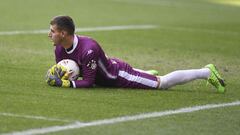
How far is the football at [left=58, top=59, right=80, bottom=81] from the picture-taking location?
11.8 m

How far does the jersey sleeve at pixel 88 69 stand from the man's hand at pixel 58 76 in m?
0.12

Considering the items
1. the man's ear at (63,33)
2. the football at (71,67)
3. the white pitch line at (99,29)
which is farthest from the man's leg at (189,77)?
the white pitch line at (99,29)

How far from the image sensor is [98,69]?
12.0 m

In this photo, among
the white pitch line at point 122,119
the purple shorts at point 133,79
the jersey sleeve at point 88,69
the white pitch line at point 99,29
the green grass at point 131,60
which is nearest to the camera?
the white pitch line at point 122,119

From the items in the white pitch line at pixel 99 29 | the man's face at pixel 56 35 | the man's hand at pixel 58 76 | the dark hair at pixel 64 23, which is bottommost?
the white pitch line at pixel 99 29

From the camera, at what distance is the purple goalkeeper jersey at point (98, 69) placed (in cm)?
1182

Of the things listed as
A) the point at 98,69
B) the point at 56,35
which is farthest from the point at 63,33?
the point at 98,69

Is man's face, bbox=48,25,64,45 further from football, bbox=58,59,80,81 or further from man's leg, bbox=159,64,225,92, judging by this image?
man's leg, bbox=159,64,225,92

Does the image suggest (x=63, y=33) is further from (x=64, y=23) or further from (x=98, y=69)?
(x=98, y=69)

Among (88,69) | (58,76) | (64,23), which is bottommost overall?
(58,76)

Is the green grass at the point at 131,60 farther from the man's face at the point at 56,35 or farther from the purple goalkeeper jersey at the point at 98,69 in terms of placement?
the man's face at the point at 56,35

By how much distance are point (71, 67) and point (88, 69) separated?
0.23m

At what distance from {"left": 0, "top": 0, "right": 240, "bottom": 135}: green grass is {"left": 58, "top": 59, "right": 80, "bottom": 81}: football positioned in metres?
0.29

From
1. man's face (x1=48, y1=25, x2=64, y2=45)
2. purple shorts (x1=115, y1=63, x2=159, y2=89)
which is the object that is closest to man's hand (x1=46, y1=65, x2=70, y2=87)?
man's face (x1=48, y1=25, x2=64, y2=45)
